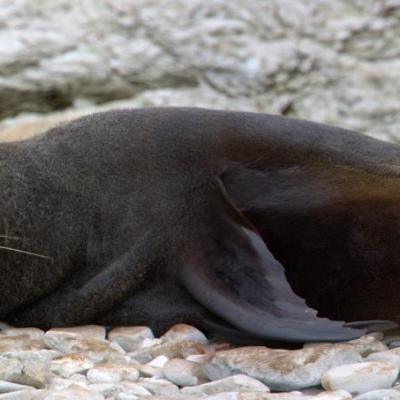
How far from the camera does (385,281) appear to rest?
3.74m

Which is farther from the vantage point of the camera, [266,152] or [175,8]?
[175,8]

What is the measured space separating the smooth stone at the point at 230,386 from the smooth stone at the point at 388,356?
39 cm

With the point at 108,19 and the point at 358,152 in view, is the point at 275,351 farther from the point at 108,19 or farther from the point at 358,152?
the point at 108,19

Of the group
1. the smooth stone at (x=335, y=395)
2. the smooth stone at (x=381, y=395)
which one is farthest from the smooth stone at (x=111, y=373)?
the smooth stone at (x=381, y=395)

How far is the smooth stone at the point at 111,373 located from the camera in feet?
9.75

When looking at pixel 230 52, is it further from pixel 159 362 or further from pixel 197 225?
pixel 159 362

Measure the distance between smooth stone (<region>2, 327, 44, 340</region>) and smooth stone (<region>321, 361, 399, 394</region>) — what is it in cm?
111

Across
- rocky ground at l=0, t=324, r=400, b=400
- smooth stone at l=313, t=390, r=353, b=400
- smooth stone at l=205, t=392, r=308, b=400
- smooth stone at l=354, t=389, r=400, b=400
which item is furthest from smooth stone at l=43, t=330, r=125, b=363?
smooth stone at l=354, t=389, r=400, b=400

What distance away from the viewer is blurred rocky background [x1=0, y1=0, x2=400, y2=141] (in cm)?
734

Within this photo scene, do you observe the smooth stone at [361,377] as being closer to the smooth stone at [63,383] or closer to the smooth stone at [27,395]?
the smooth stone at [63,383]

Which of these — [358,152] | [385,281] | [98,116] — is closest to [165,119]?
[98,116]

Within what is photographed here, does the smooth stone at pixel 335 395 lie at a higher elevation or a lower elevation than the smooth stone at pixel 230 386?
higher

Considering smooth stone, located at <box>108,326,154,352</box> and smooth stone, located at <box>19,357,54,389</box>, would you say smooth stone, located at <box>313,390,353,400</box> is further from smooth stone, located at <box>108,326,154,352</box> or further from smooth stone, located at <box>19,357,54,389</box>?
smooth stone, located at <box>108,326,154,352</box>

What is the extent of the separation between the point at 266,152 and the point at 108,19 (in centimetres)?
372
